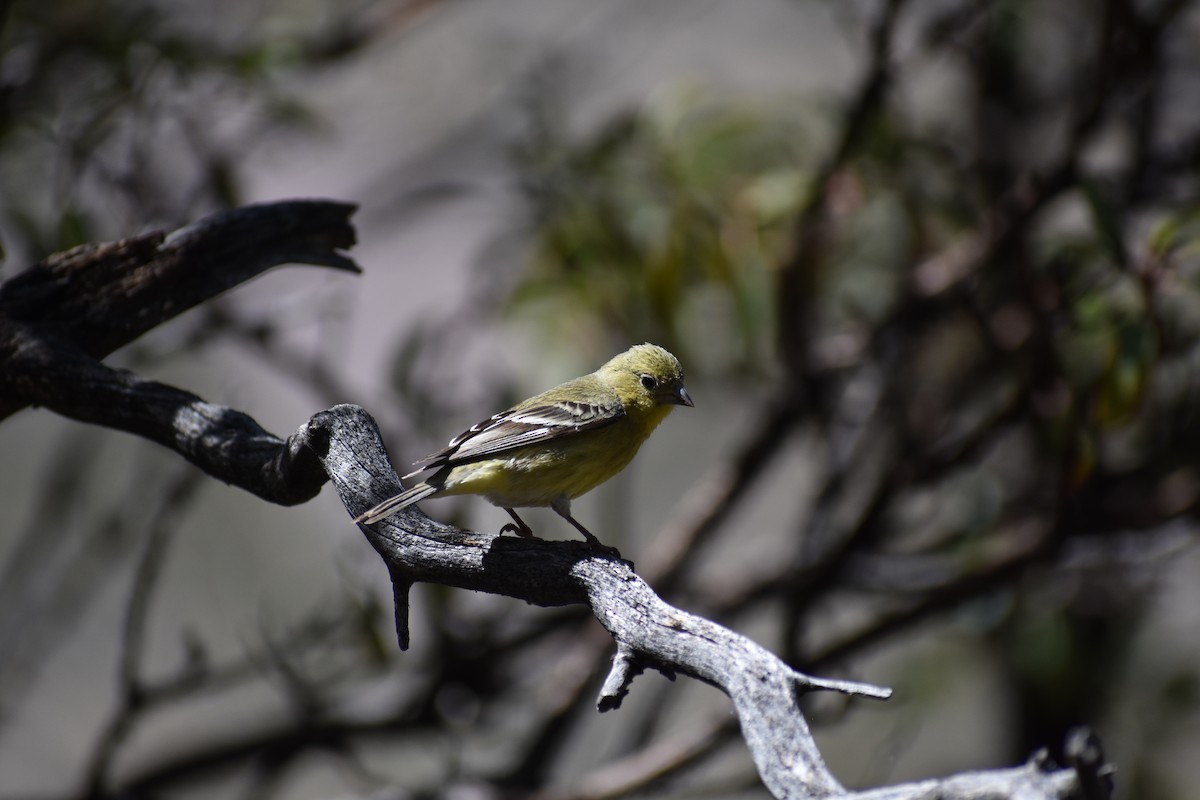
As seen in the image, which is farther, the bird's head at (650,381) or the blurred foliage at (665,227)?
the blurred foliage at (665,227)

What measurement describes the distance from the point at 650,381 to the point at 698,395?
7.40 ft

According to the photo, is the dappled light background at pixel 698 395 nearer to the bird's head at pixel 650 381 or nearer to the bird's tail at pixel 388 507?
the bird's head at pixel 650 381

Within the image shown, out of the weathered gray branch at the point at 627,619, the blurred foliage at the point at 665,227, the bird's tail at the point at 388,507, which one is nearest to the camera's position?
the weathered gray branch at the point at 627,619

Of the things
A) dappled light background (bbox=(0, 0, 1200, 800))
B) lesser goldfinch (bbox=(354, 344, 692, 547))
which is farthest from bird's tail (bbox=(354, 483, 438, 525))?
dappled light background (bbox=(0, 0, 1200, 800))

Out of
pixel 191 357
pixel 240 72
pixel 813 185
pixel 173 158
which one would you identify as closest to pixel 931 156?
pixel 813 185

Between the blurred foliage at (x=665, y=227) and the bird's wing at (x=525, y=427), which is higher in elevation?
the blurred foliage at (x=665, y=227)

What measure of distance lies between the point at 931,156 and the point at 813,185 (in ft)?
2.36

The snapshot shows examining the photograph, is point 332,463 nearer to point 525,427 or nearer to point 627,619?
point 627,619

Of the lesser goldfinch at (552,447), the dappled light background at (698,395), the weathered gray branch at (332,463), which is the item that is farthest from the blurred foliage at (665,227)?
the weathered gray branch at (332,463)

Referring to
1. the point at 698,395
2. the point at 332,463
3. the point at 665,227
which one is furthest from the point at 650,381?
the point at 698,395

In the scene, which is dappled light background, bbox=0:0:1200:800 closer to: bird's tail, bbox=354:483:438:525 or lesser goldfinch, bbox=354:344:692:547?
lesser goldfinch, bbox=354:344:692:547

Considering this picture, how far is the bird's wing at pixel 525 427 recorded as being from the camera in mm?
3018

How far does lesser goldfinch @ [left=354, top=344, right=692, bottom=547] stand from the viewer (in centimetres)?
308

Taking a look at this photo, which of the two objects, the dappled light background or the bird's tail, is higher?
the dappled light background
